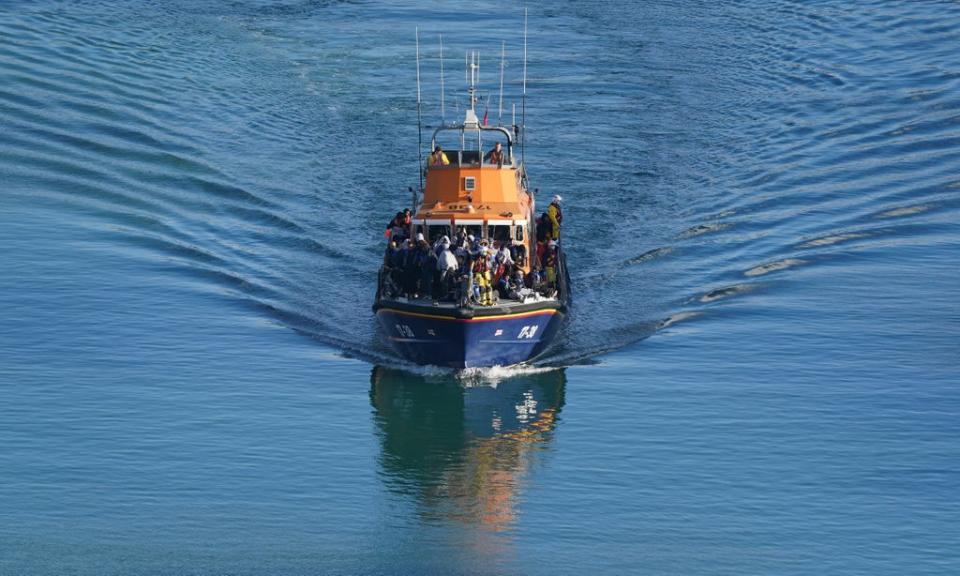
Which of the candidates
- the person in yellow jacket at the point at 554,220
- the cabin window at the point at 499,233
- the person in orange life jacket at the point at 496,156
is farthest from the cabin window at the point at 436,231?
the person in yellow jacket at the point at 554,220

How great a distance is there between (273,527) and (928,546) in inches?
508

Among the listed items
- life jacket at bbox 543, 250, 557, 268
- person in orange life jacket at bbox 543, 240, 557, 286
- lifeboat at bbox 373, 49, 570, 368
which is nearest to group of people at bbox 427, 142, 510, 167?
lifeboat at bbox 373, 49, 570, 368

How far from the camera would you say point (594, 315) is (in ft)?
140

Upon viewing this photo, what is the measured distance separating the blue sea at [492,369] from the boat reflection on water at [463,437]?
0.10 meters

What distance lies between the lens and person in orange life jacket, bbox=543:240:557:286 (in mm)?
39750

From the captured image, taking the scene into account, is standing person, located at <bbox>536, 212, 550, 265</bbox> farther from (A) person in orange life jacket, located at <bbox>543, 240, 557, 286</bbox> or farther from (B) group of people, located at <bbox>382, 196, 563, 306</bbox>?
(B) group of people, located at <bbox>382, 196, 563, 306</bbox>

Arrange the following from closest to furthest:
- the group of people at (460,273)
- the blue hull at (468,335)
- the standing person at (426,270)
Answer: the blue hull at (468,335) < the group of people at (460,273) < the standing person at (426,270)

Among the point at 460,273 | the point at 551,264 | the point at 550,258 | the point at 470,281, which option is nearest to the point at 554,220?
the point at 550,258

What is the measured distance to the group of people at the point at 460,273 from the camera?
3778 cm

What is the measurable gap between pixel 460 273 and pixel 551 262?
3586 mm

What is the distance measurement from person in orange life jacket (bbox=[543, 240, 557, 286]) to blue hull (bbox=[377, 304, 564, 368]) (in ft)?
3.70

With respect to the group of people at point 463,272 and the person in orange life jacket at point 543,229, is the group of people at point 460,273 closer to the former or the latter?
the group of people at point 463,272

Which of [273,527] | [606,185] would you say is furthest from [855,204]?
[273,527]

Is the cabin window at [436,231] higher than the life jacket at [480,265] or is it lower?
higher
